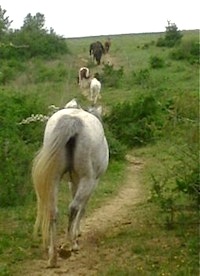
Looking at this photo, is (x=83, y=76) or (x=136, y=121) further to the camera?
(x=83, y=76)

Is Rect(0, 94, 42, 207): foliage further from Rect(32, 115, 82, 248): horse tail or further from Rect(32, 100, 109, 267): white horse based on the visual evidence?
Rect(32, 115, 82, 248): horse tail

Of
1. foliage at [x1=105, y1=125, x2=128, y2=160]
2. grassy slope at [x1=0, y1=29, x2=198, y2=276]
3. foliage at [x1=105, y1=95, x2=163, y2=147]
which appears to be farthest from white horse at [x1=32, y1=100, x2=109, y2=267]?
foliage at [x1=105, y1=95, x2=163, y2=147]

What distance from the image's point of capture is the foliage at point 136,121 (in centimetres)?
1504

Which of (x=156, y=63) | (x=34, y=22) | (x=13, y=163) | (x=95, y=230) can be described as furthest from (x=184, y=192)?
(x=34, y=22)

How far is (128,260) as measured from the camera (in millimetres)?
6500

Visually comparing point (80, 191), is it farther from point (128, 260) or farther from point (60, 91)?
point (60, 91)

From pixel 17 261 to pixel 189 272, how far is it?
1.81 meters

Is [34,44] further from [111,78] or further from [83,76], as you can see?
[83,76]

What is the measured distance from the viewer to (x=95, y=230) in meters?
7.78

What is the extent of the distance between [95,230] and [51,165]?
183cm

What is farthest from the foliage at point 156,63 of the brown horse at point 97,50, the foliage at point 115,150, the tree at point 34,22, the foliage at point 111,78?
the tree at point 34,22

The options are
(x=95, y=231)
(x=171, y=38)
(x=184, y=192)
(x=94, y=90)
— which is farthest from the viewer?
(x=171, y=38)

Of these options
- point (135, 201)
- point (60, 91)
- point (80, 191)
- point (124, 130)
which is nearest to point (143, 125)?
point (124, 130)

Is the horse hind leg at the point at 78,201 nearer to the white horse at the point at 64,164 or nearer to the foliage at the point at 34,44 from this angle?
the white horse at the point at 64,164
